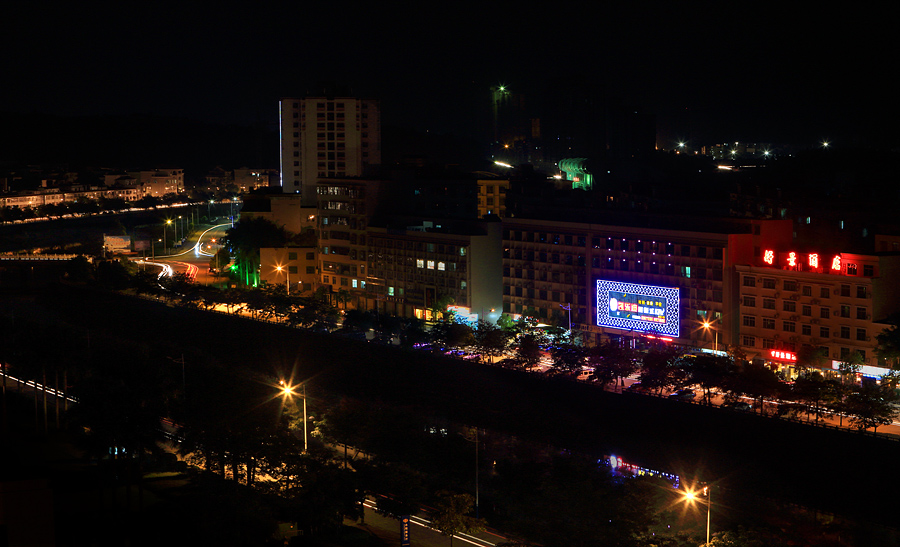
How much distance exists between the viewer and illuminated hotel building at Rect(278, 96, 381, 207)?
1863 inches

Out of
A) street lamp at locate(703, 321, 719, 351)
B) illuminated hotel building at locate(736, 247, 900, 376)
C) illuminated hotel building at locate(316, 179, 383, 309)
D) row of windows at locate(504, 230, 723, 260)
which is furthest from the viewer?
illuminated hotel building at locate(316, 179, 383, 309)

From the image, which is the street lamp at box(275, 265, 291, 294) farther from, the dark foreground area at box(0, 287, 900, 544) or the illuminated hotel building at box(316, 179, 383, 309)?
the dark foreground area at box(0, 287, 900, 544)

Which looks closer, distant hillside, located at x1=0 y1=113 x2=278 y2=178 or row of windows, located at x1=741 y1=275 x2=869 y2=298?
row of windows, located at x1=741 y1=275 x2=869 y2=298

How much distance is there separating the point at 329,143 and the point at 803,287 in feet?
98.0

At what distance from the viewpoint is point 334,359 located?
28188 millimetres

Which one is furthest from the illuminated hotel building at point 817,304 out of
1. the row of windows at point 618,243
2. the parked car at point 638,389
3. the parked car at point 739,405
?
the parked car at point 638,389

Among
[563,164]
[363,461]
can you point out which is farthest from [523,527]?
[563,164]

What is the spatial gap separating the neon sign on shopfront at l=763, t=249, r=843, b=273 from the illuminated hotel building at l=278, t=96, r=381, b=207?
26.3m

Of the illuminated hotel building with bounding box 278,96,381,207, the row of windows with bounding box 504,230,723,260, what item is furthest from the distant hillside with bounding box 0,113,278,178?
the row of windows with bounding box 504,230,723,260

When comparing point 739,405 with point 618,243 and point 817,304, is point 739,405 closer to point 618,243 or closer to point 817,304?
point 817,304

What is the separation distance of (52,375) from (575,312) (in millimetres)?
14958

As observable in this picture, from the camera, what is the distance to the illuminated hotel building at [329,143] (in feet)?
155

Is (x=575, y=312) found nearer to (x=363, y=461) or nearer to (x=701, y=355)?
(x=701, y=355)

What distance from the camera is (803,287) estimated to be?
2294 centimetres
